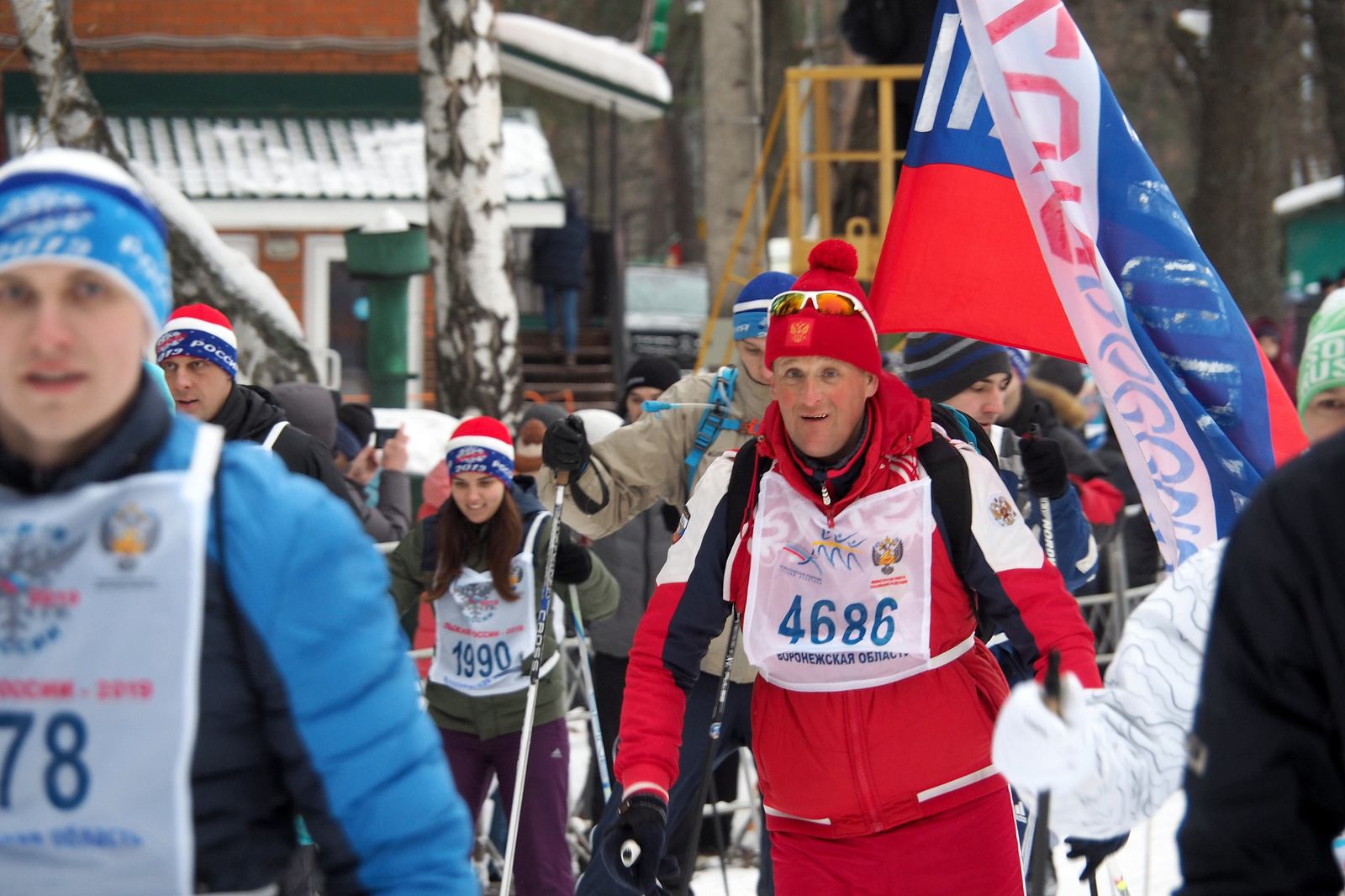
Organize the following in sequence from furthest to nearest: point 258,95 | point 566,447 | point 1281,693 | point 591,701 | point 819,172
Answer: point 258,95 → point 819,172 → point 591,701 → point 566,447 → point 1281,693

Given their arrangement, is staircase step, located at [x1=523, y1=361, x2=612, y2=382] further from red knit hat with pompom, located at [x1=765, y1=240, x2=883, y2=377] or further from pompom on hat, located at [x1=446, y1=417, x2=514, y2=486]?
red knit hat with pompom, located at [x1=765, y1=240, x2=883, y2=377]

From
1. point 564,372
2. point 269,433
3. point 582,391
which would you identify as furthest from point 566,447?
point 564,372

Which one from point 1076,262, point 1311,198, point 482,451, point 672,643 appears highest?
point 1311,198

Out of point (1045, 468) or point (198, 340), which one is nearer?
point (198, 340)

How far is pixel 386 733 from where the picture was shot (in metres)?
2.21

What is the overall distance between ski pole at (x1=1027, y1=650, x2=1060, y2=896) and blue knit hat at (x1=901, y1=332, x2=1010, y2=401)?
273 cm

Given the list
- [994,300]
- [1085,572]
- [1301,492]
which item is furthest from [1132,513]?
[1301,492]

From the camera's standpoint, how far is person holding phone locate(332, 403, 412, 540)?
26.7 feet

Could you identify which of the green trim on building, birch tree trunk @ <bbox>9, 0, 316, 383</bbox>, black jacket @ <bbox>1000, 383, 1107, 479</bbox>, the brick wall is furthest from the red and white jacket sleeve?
the brick wall

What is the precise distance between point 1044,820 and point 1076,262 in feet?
7.11

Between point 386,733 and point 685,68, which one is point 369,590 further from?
point 685,68

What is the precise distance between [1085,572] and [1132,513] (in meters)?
4.90

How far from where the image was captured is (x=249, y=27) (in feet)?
58.6

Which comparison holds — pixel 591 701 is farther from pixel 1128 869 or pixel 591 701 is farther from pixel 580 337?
pixel 580 337
